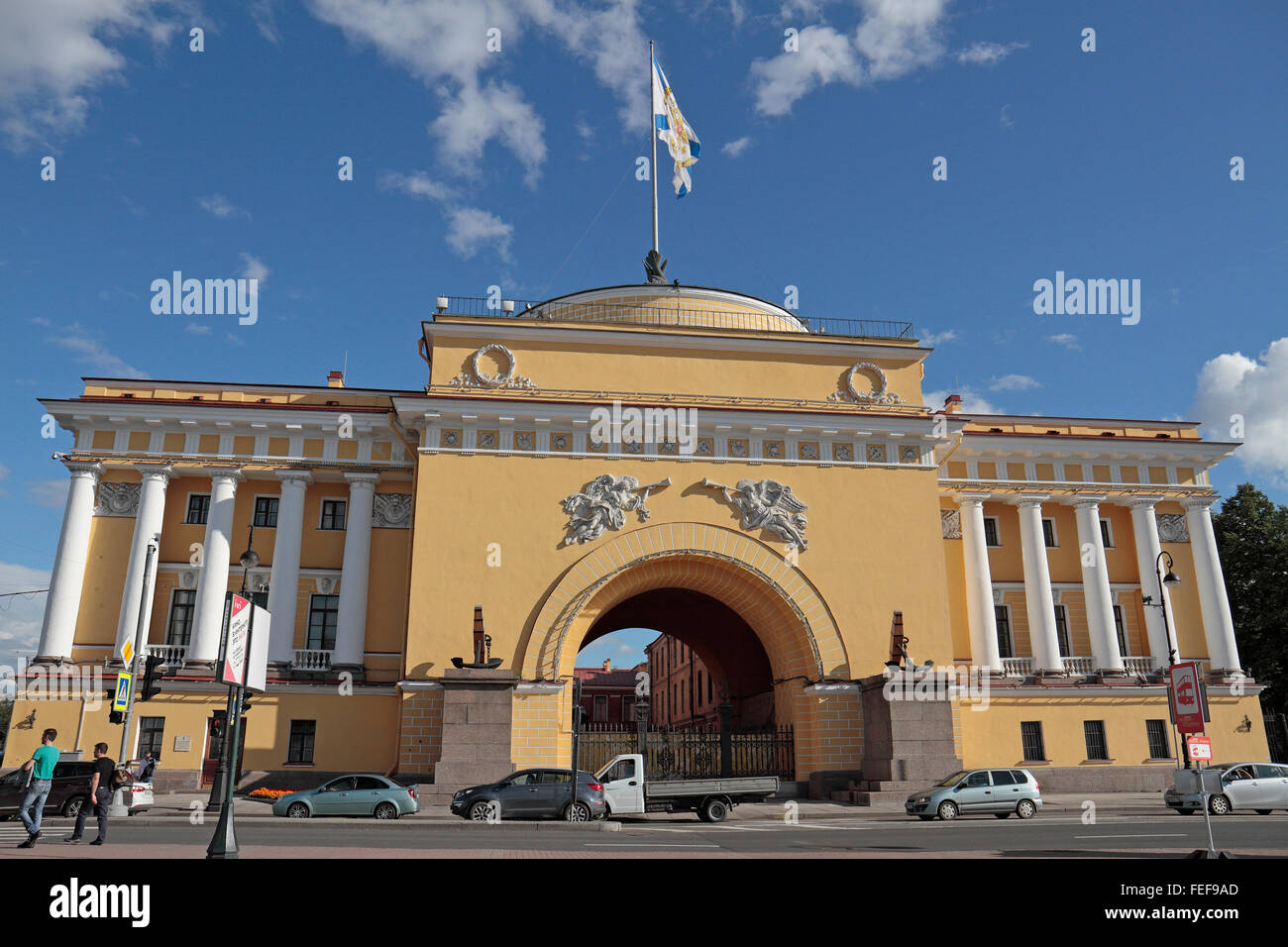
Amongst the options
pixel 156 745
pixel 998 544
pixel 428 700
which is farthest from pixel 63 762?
pixel 998 544

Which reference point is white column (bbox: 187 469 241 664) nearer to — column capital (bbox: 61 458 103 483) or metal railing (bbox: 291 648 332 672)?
metal railing (bbox: 291 648 332 672)

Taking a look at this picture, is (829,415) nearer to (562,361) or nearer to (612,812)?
(562,361)

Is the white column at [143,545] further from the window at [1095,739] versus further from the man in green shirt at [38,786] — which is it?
the window at [1095,739]

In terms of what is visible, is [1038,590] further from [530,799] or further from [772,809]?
[530,799]

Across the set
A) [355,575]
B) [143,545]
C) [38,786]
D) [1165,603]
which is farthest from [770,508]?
[38,786]

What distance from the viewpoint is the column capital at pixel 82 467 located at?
101 ft

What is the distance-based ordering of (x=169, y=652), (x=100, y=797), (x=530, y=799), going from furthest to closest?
(x=169, y=652), (x=530, y=799), (x=100, y=797)

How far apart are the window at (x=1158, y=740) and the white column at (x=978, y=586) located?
17.9 ft

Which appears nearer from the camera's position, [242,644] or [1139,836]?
[242,644]

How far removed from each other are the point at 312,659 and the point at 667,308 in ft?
55.7

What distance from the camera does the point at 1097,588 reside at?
113ft

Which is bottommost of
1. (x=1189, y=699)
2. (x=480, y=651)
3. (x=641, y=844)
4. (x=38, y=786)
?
(x=641, y=844)

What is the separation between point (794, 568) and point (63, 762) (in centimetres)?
2058

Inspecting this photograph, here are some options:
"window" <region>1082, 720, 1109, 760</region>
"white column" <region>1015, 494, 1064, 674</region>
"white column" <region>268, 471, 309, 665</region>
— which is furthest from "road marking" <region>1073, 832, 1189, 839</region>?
"white column" <region>268, 471, 309, 665</region>
